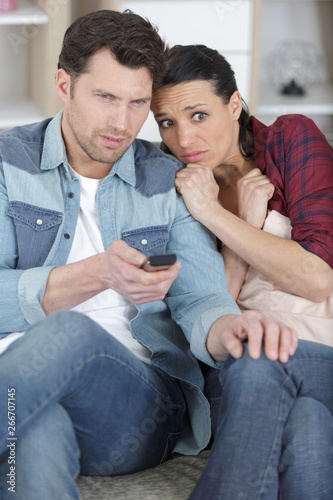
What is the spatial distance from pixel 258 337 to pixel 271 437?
156 millimetres

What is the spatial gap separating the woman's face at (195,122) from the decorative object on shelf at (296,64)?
205 cm

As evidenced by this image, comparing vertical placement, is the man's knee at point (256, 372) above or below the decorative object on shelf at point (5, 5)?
below

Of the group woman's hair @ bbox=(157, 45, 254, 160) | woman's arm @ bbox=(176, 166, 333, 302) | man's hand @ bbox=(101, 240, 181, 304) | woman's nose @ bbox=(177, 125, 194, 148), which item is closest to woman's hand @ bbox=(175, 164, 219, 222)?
woman's arm @ bbox=(176, 166, 333, 302)

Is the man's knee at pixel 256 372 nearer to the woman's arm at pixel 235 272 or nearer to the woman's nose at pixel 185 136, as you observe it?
the woman's arm at pixel 235 272

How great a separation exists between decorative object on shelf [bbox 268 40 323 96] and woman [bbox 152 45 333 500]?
1.92m

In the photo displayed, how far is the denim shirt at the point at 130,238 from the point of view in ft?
4.28

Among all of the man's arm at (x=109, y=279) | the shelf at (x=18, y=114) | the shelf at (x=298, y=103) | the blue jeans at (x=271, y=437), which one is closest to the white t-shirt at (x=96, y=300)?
the man's arm at (x=109, y=279)

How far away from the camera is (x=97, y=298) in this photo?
4.51ft

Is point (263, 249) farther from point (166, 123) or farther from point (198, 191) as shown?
point (166, 123)

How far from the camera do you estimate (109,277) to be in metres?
1.16

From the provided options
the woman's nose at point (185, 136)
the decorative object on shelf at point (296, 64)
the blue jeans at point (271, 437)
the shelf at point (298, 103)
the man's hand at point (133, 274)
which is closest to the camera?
the blue jeans at point (271, 437)

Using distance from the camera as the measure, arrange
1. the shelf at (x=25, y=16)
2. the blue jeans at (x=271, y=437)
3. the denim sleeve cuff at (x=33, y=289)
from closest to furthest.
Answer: the blue jeans at (x=271, y=437), the denim sleeve cuff at (x=33, y=289), the shelf at (x=25, y=16)

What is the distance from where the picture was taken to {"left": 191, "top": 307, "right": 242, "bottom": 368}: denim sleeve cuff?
50.2 inches

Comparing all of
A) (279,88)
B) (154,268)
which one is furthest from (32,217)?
(279,88)
